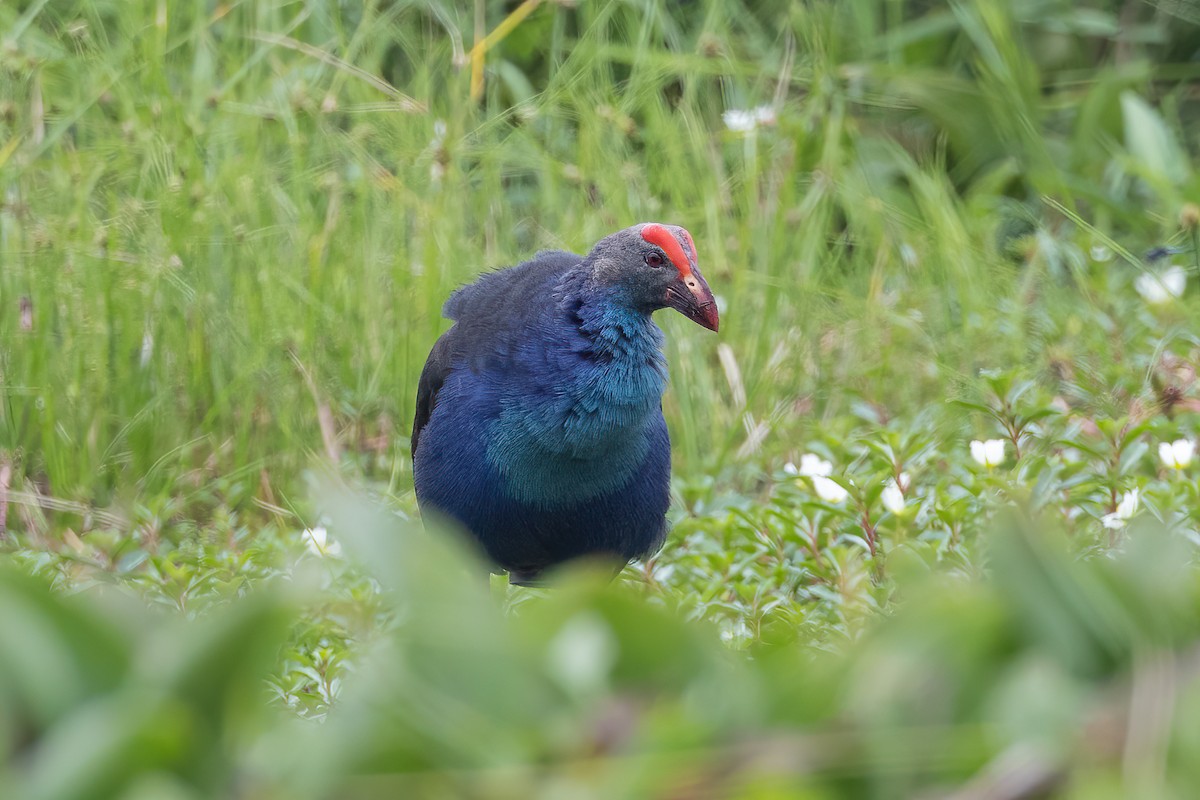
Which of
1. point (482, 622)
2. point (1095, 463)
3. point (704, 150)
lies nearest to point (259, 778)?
point (482, 622)

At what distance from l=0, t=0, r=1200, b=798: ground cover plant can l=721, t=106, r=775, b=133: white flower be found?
0.04 feet

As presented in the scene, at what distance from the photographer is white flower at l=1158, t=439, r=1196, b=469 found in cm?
312

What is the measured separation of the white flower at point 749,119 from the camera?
482 cm

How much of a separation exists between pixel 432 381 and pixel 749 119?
6.53 ft

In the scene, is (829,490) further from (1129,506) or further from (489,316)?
(489,316)

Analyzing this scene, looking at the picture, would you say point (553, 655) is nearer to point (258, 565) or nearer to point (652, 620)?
point (652, 620)

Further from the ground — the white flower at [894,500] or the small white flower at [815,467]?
the white flower at [894,500]

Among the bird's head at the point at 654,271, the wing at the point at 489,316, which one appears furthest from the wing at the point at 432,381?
the bird's head at the point at 654,271

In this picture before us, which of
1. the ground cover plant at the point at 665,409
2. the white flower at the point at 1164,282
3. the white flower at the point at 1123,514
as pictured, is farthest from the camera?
the white flower at the point at 1164,282

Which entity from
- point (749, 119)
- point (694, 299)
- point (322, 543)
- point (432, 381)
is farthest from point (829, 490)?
point (749, 119)

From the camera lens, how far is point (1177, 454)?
313 centimetres

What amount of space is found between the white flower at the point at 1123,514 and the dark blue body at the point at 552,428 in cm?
94

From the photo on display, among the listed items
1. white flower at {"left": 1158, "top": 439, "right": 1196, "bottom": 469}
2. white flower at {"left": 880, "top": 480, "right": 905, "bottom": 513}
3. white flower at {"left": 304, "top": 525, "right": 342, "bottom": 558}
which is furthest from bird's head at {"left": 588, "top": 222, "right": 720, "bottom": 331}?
white flower at {"left": 1158, "top": 439, "right": 1196, "bottom": 469}

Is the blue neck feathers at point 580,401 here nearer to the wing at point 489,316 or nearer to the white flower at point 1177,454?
the wing at point 489,316
